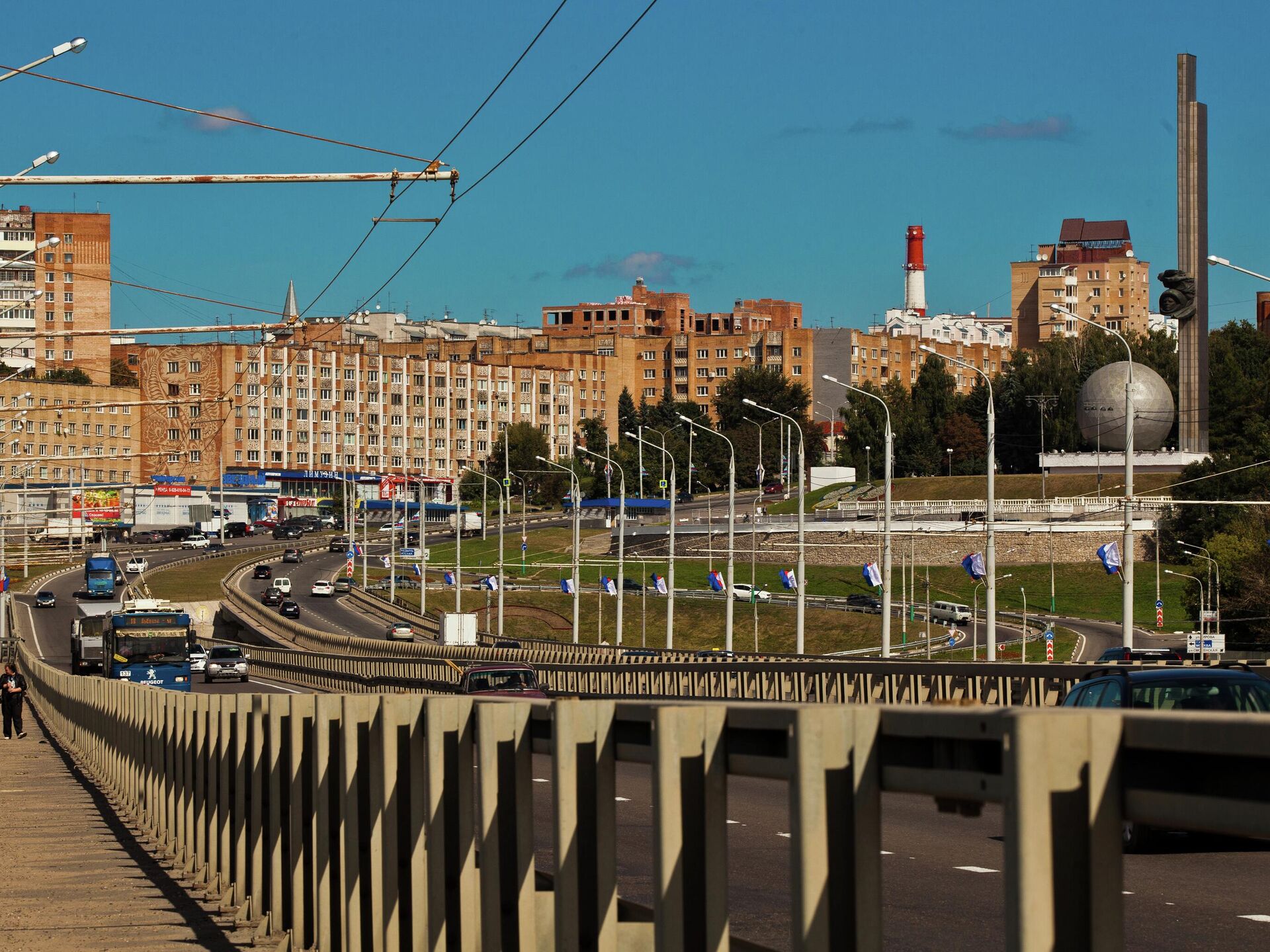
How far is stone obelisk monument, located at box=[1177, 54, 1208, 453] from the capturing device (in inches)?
4414

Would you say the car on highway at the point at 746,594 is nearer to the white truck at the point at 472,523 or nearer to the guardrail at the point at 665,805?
the white truck at the point at 472,523

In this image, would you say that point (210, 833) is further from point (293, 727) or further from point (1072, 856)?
point (1072, 856)

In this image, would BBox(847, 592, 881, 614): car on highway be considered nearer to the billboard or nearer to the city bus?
the city bus

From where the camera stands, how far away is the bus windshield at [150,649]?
54781mm

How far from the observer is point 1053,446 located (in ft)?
504

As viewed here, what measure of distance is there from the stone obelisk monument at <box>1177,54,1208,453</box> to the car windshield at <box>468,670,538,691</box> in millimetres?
84482

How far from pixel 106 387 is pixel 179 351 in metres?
9.79

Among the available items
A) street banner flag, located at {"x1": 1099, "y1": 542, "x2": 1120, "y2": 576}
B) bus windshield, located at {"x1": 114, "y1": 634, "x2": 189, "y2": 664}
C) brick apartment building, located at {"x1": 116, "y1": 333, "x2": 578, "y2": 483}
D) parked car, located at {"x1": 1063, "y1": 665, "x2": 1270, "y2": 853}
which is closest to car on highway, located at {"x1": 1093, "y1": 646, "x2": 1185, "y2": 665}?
parked car, located at {"x1": 1063, "y1": 665, "x2": 1270, "y2": 853}

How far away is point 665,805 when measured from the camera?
17.7 ft

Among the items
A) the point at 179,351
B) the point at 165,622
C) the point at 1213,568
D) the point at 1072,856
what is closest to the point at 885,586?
the point at 165,622

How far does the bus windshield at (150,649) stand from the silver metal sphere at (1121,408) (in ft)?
256

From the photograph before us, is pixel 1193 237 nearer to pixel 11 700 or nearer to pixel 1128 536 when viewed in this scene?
pixel 1128 536

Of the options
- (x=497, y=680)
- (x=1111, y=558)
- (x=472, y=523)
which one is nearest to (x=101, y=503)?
(x=472, y=523)

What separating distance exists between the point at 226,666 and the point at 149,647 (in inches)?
503
